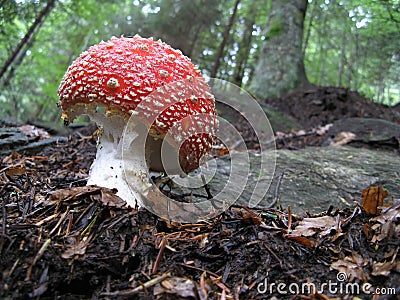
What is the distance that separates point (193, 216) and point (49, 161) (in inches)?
78.8

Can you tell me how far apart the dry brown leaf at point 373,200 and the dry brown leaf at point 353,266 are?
0.41 m

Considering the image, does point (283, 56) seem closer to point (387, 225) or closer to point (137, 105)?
point (137, 105)

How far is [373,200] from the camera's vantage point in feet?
6.12

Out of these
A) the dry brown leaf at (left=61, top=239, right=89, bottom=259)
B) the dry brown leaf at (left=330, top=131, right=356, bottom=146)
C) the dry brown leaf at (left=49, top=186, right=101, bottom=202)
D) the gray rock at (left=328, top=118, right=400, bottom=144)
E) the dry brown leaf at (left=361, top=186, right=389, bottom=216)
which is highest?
the gray rock at (left=328, top=118, right=400, bottom=144)

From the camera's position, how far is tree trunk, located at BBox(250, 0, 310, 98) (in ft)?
29.8

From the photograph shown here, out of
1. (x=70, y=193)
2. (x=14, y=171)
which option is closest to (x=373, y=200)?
(x=70, y=193)

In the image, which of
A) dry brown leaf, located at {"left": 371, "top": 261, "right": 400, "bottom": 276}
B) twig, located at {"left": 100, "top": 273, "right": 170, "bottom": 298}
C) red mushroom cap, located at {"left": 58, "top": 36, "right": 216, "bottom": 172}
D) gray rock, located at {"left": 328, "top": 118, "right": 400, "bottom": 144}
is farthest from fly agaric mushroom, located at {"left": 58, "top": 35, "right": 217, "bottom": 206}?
gray rock, located at {"left": 328, "top": 118, "right": 400, "bottom": 144}

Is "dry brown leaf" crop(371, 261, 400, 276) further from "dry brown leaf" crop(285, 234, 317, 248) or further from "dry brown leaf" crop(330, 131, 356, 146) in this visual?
"dry brown leaf" crop(330, 131, 356, 146)

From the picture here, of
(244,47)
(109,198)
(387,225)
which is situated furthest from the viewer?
(244,47)

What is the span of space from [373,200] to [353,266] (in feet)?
1.77

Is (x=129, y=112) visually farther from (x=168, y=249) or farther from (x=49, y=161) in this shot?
(x=49, y=161)

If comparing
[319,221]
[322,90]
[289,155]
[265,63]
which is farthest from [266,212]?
[265,63]

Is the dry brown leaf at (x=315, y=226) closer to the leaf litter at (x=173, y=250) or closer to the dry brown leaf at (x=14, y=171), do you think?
the leaf litter at (x=173, y=250)

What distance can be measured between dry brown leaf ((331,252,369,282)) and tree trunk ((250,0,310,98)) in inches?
312
